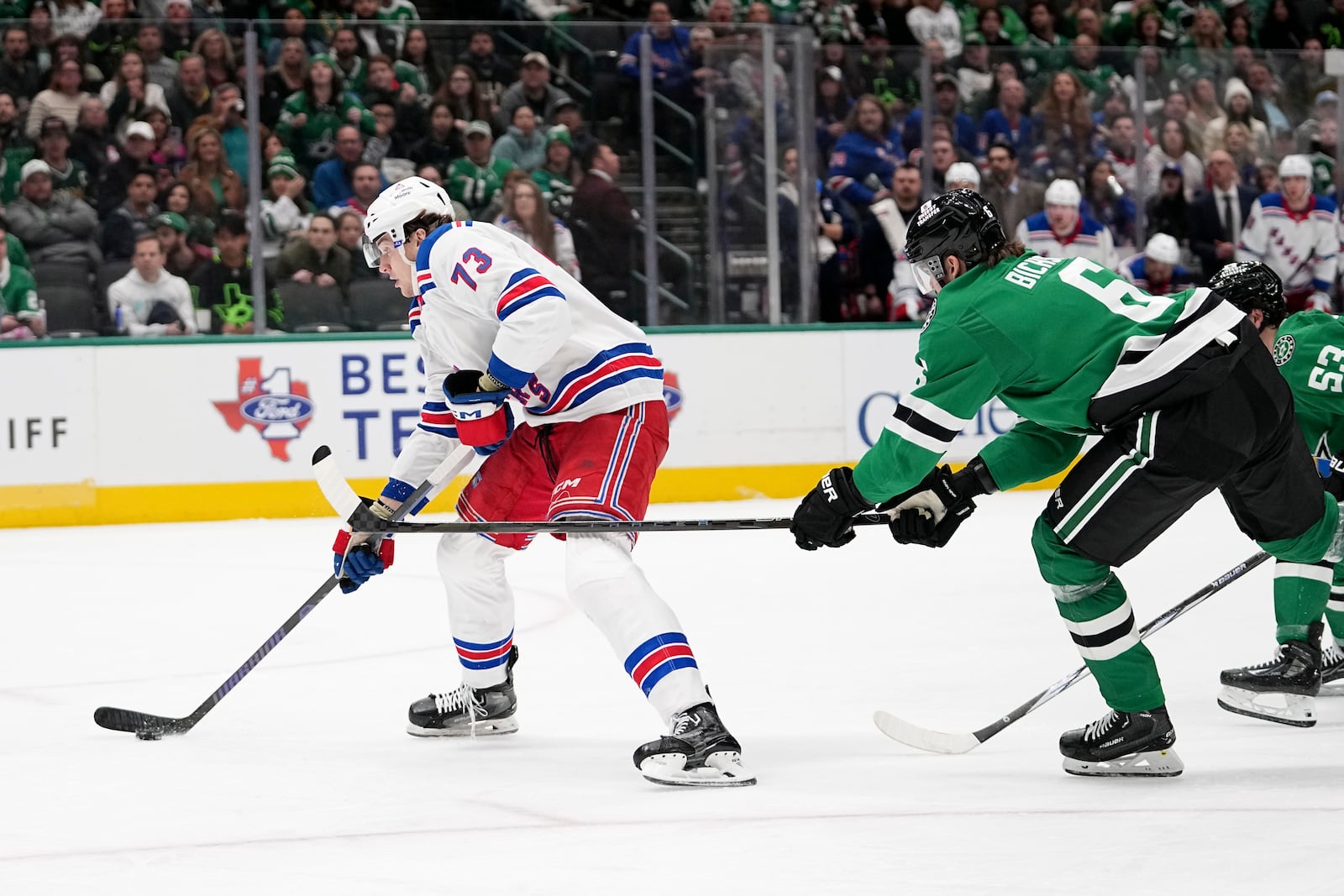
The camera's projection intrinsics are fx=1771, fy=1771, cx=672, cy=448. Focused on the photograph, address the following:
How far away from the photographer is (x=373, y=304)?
798 centimetres

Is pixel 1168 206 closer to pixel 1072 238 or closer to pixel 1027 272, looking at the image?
pixel 1072 238

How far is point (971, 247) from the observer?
3096mm

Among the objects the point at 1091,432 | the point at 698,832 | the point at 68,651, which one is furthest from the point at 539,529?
the point at 68,651

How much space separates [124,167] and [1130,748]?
5.94m

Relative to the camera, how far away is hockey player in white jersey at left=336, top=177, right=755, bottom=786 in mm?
3152

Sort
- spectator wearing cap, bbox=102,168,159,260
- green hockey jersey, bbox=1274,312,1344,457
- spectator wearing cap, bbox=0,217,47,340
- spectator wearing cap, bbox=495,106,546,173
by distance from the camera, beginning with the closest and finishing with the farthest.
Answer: green hockey jersey, bbox=1274,312,1344,457
spectator wearing cap, bbox=0,217,47,340
spectator wearing cap, bbox=102,168,159,260
spectator wearing cap, bbox=495,106,546,173

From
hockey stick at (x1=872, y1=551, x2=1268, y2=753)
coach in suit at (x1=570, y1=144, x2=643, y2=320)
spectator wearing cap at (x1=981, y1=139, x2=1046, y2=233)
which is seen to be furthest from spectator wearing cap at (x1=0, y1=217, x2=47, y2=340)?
hockey stick at (x1=872, y1=551, x2=1268, y2=753)

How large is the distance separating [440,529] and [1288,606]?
186cm

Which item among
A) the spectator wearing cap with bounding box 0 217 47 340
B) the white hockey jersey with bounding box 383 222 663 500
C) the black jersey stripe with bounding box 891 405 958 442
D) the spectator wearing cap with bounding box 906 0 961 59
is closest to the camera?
the black jersey stripe with bounding box 891 405 958 442

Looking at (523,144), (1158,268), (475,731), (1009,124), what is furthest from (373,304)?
(475,731)

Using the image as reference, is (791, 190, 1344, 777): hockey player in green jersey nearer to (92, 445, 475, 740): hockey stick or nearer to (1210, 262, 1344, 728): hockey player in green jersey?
(1210, 262, 1344, 728): hockey player in green jersey

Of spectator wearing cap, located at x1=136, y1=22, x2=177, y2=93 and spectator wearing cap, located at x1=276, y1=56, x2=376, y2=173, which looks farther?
spectator wearing cap, located at x1=276, y1=56, x2=376, y2=173

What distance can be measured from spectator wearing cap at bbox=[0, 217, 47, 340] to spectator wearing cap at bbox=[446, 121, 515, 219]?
1870mm

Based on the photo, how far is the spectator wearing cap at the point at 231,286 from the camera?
7840mm
